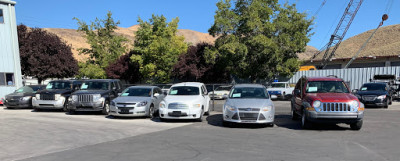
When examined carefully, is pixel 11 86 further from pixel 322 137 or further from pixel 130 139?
pixel 322 137

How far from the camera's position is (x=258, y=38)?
27188 millimetres

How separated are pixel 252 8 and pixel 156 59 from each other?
1315 centimetres

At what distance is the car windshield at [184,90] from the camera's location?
14.1m

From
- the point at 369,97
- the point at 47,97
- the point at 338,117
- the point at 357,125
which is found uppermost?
the point at 47,97

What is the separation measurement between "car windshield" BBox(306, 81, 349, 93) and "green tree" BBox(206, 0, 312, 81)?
52.3 ft

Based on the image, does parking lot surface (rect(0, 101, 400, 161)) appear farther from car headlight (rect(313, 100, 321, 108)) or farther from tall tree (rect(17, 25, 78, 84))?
tall tree (rect(17, 25, 78, 84))

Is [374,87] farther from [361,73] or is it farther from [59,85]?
[59,85]

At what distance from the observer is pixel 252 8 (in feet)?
94.6

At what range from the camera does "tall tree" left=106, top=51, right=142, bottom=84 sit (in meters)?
39.8

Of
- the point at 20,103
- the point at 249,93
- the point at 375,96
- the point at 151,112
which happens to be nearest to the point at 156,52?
the point at 20,103

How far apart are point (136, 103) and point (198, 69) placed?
19.1m

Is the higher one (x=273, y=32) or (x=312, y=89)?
(x=273, y=32)

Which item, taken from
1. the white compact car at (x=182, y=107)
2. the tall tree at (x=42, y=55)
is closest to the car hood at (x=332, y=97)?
the white compact car at (x=182, y=107)

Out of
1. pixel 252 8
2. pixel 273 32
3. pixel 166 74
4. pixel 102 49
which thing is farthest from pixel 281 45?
pixel 102 49
